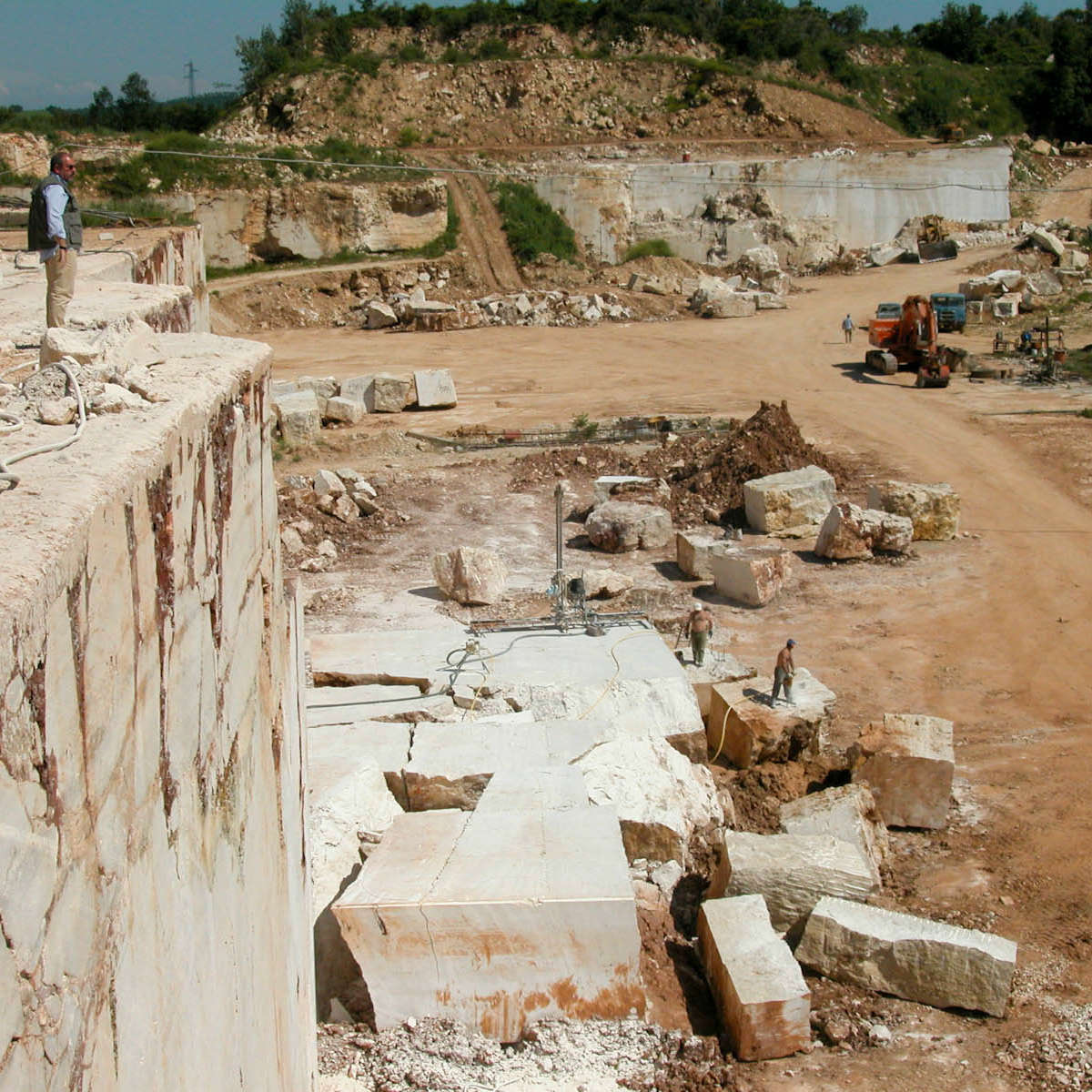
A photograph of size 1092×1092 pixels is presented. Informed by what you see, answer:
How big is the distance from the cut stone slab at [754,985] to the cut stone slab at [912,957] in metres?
0.38

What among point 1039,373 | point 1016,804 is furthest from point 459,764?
point 1039,373

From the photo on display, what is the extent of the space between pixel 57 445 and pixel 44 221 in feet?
13.1

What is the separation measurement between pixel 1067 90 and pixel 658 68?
1831 centimetres

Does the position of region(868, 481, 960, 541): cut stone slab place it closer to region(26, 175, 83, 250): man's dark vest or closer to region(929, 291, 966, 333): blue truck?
region(26, 175, 83, 250): man's dark vest

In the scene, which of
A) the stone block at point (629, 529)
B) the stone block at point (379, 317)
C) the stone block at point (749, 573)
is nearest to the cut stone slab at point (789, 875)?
the stone block at point (749, 573)

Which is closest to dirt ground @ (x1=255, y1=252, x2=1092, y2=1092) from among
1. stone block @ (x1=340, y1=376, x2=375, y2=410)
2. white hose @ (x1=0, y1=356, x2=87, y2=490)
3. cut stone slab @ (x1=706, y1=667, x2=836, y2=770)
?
stone block @ (x1=340, y1=376, x2=375, y2=410)

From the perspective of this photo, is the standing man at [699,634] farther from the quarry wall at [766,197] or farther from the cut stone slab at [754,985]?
the quarry wall at [766,197]

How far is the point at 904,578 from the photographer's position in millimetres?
13992

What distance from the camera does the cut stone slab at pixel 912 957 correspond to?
6.48m

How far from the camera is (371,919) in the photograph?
5734 millimetres

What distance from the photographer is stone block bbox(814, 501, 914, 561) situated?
14414 millimetres

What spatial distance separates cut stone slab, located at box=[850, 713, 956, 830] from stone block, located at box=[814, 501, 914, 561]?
5.81 meters

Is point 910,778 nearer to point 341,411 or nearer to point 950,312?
point 341,411

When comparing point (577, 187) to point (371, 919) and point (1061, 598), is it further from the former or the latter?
point (371, 919)
